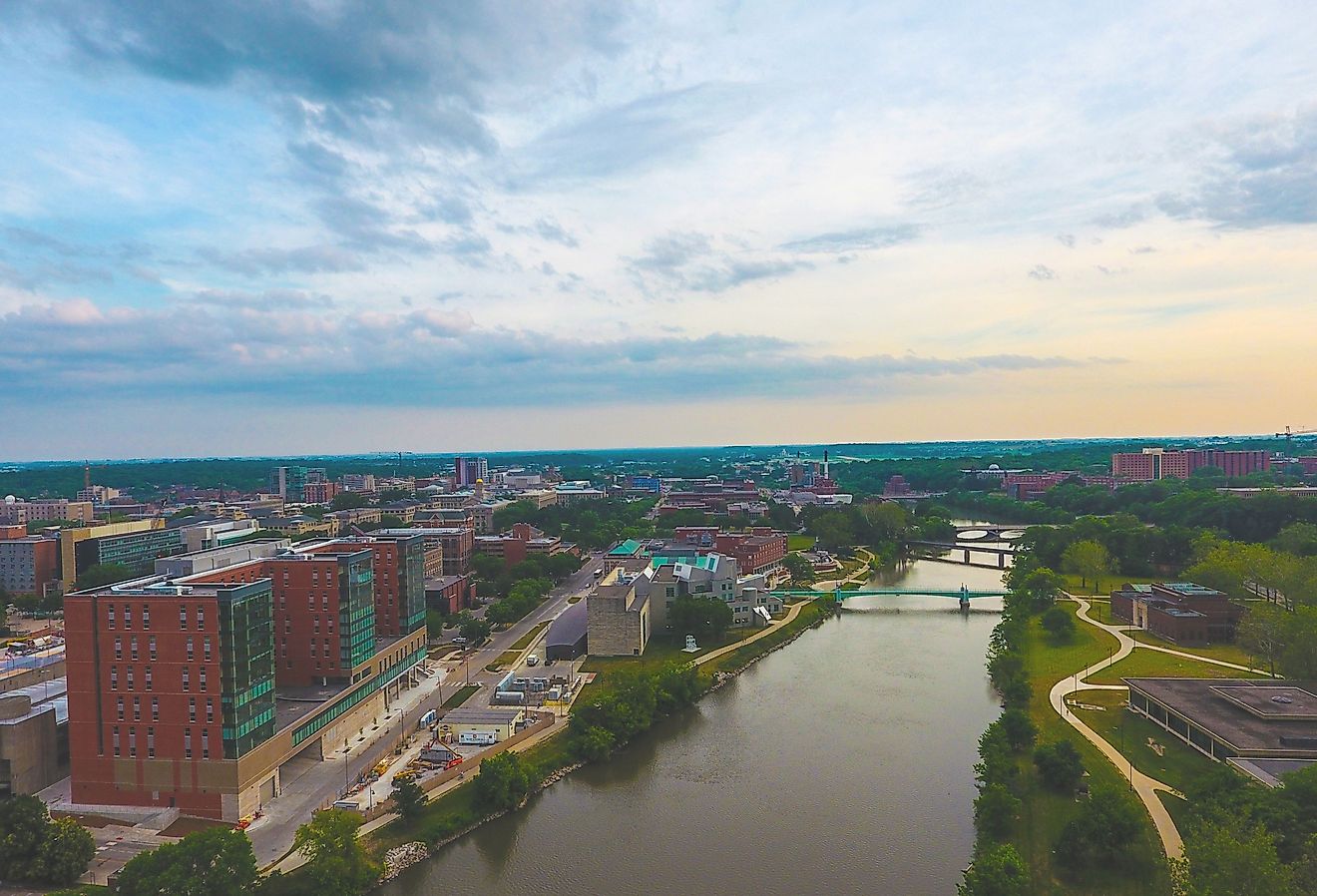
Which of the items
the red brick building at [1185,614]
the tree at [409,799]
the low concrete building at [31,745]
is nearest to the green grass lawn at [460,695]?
the tree at [409,799]

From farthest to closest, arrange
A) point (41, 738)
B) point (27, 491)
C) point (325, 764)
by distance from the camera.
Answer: point (27, 491) < point (325, 764) < point (41, 738)

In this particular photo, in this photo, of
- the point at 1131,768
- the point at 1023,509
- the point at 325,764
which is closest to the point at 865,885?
the point at 1131,768

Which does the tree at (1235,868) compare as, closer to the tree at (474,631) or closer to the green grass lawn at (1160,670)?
the green grass lawn at (1160,670)

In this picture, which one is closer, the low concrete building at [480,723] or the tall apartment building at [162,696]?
the tall apartment building at [162,696]

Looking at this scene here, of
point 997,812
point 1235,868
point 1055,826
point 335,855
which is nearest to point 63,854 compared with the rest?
point 335,855

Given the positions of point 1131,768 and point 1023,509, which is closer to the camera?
point 1131,768

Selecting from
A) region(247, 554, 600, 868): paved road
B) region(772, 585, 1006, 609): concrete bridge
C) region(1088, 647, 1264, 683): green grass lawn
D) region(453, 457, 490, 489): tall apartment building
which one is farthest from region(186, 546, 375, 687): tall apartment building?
region(453, 457, 490, 489): tall apartment building

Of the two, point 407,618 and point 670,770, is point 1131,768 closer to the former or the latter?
point 670,770
